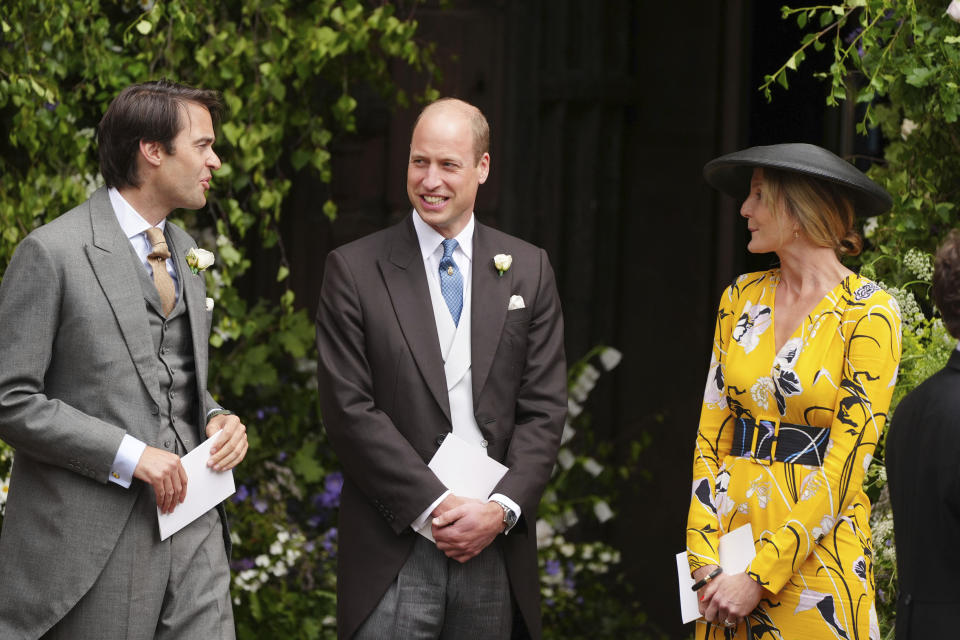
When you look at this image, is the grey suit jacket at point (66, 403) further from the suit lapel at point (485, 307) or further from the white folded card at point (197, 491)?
the suit lapel at point (485, 307)

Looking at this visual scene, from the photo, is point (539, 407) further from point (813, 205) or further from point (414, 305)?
point (813, 205)

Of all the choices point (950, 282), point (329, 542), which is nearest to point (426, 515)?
point (950, 282)

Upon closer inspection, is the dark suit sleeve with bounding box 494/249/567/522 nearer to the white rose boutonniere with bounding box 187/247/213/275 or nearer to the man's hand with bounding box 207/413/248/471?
the man's hand with bounding box 207/413/248/471

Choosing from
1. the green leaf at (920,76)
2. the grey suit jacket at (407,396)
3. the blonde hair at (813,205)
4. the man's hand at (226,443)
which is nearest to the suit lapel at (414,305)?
the grey suit jacket at (407,396)

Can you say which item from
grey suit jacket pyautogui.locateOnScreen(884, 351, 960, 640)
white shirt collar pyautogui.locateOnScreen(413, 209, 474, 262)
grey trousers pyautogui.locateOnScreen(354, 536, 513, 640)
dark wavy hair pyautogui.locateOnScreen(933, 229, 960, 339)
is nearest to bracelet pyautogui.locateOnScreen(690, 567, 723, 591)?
grey trousers pyautogui.locateOnScreen(354, 536, 513, 640)

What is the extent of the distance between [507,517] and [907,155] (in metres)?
1.63

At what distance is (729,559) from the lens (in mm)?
2889

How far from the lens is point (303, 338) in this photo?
15.7 feet

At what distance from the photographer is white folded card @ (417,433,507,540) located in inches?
120

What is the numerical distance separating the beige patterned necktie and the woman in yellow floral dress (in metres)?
1.28

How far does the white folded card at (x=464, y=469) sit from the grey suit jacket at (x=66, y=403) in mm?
665

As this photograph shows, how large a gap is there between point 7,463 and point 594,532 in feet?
8.00

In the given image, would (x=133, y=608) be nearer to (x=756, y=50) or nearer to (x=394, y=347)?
(x=394, y=347)

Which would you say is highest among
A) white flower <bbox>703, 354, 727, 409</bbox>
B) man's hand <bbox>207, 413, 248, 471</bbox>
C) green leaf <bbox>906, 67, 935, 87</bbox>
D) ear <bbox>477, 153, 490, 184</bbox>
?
green leaf <bbox>906, 67, 935, 87</bbox>
